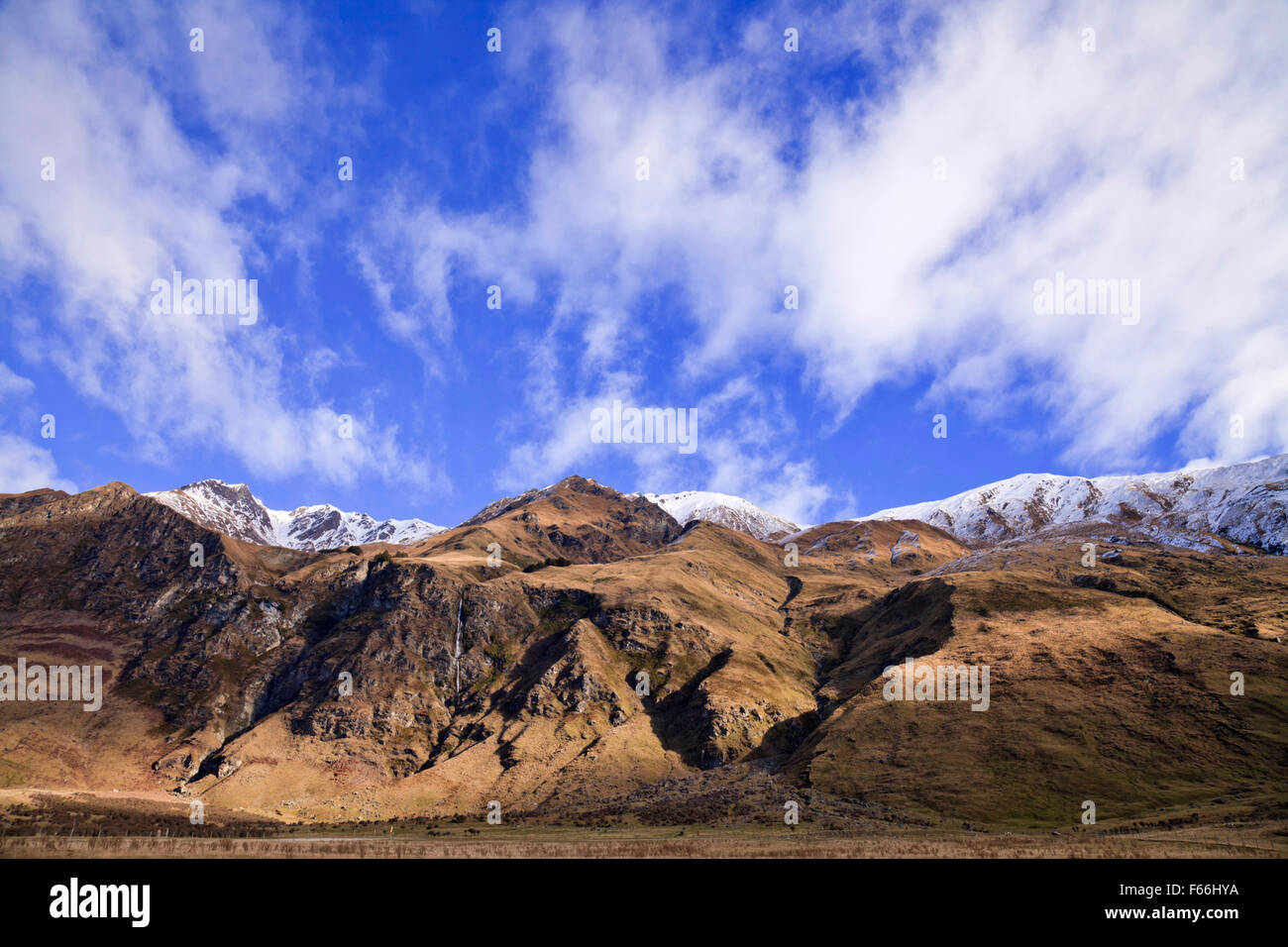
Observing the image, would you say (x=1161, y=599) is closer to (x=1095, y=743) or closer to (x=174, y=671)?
(x=1095, y=743)

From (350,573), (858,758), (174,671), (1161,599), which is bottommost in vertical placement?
(858,758)

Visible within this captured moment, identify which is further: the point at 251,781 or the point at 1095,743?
the point at 251,781

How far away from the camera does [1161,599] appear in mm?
149375

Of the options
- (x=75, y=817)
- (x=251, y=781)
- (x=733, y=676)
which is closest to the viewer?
(x=75, y=817)

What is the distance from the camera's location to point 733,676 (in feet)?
470

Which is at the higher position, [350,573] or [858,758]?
[350,573]

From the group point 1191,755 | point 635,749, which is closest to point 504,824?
point 635,749
